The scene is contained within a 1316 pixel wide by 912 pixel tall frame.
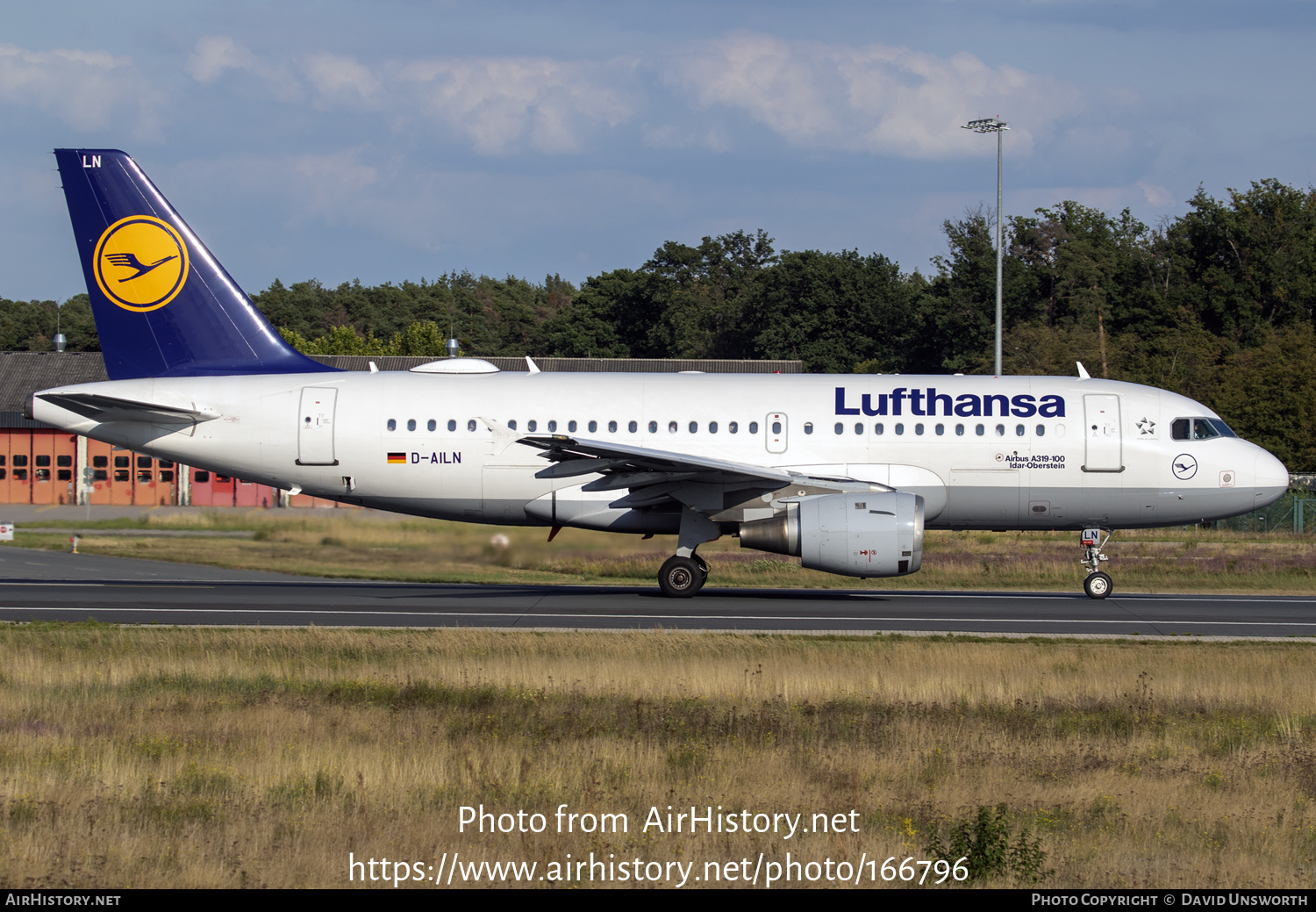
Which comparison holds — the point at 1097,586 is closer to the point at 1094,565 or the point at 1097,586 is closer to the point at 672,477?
the point at 1094,565

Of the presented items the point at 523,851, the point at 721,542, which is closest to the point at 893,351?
the point at 721,542

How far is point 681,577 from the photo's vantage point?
22.1m

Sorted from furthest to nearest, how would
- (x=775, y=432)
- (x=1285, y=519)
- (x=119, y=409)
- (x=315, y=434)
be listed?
(x=1285, y=519), (x=775, y=432), (x=315, y=434), (x=119, y=409)

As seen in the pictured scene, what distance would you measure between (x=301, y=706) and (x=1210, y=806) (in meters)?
8.29

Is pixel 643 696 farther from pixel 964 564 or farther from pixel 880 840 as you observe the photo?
pixel 964 564

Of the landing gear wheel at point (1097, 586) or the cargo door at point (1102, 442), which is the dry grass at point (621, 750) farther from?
the landing gear wheel at point (1097, 586)

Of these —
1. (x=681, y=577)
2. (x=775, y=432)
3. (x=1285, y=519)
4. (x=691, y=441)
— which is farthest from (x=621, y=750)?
(x=1285, y=519)

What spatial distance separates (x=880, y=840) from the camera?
810cm

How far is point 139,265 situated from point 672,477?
11.1 m

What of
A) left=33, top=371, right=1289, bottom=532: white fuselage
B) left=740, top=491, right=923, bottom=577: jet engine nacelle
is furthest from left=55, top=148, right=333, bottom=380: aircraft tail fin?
left=740, top=491, right=923, bottom=577: jet engine nacelle

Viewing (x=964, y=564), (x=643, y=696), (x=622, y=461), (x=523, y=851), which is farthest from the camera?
(x=964, y=564)

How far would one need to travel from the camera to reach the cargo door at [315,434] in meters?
22.2

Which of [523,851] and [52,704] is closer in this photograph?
[523,851]

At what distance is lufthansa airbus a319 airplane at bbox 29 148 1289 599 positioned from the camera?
22141 millimetres
